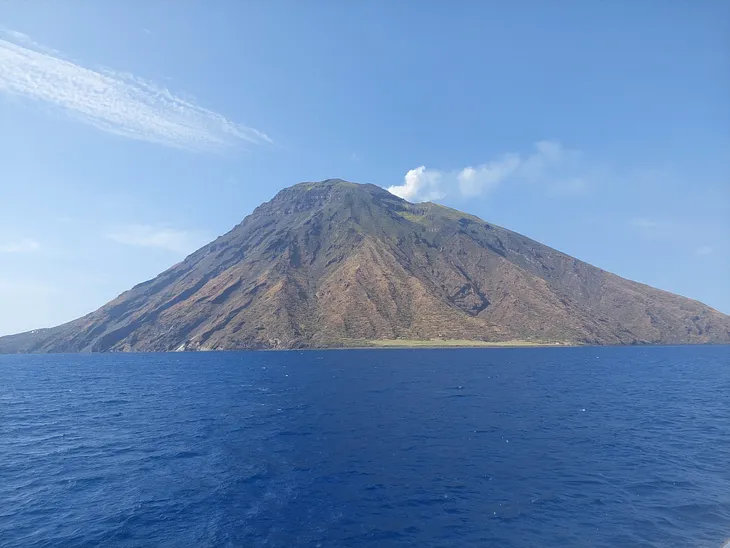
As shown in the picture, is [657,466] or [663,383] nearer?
[657,466]

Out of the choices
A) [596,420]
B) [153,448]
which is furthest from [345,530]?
[596,420]

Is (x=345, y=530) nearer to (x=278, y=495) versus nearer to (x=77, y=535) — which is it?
(x=278, y=495)

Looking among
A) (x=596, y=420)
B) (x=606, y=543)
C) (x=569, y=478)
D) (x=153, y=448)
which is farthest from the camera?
(x=596, y=420)

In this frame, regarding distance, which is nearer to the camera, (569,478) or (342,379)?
(569,478)

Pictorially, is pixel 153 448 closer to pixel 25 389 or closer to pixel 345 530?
pixel 345 530

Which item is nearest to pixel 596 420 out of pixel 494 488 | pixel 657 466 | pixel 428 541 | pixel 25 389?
pixel 657 466

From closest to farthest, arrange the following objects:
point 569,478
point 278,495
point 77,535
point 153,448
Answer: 1. point 77,535
2. point 278,495
3. point 569,478
4. point 153,448
